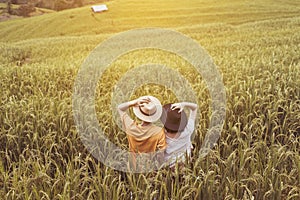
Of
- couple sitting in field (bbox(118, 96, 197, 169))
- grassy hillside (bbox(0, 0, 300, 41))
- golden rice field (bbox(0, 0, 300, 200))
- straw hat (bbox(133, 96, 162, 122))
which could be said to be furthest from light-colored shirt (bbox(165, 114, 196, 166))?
grassy hillside (bbox(0, 0, 300, 41))

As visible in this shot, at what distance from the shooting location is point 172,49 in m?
8.84

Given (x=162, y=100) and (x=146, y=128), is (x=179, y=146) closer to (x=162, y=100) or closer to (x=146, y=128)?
(x=146, y=128)

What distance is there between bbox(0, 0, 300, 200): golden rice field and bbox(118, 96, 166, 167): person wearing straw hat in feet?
0.62

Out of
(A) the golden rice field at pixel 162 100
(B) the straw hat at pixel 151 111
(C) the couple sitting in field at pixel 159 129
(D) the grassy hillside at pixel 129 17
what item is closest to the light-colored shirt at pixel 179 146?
(C) the couple sitting in field at pixel 159 129

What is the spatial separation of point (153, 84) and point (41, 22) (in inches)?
232

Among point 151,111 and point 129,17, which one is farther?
point 129,17

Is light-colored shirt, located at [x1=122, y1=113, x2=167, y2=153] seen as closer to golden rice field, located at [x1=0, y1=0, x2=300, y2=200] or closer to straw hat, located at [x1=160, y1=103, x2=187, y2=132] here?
straw hat, located at [x1=160, y1=103, x2=187, y2=132]

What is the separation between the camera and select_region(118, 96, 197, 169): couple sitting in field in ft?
7.80

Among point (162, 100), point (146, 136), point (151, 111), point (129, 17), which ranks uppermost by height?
point (129, 17)

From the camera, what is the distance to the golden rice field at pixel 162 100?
2.43 metres

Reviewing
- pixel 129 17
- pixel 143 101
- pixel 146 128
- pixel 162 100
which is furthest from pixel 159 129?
pixel 129 17

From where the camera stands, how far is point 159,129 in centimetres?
244

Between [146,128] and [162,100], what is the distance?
173cm

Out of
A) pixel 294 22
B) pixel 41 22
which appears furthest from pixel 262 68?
pixel 294 22
